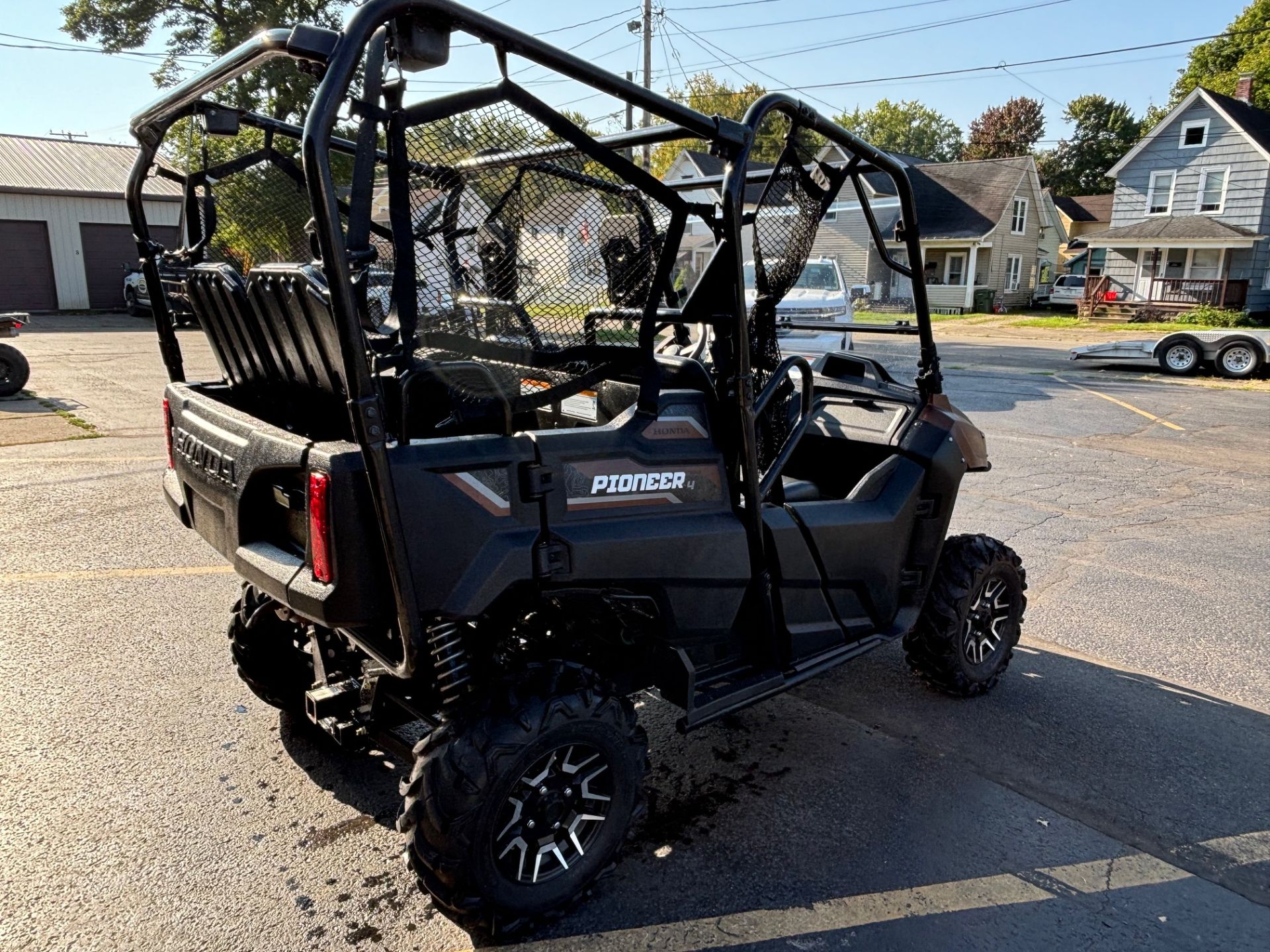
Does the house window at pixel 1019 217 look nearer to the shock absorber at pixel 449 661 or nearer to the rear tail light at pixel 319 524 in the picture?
the shock absorber at pixel 449 661

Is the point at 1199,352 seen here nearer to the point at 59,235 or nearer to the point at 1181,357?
the point at 1181,357

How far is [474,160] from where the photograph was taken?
272cm

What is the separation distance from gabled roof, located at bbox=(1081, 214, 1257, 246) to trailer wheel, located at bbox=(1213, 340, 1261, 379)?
17208 millimetres

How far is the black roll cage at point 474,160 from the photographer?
2141mm

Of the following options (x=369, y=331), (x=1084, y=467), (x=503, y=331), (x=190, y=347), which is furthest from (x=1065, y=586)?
(x=190, y=347)

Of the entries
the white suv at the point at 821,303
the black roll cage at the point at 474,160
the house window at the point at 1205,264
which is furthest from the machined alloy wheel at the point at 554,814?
the house window at the point at 1205,264

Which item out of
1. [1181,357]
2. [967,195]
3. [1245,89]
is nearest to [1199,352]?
[1181,357]

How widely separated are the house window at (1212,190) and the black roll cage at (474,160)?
3424 cm

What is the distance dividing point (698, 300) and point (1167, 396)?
13.8 meters

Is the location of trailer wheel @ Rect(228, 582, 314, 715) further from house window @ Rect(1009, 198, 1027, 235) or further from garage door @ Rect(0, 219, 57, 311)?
house window @ Rect(1009, 198, 1027, 235)

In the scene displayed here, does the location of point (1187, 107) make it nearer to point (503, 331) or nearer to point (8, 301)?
point (503, 331)

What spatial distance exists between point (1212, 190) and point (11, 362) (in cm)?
3530

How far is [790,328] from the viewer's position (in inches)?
167

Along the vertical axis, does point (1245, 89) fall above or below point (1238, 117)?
above
